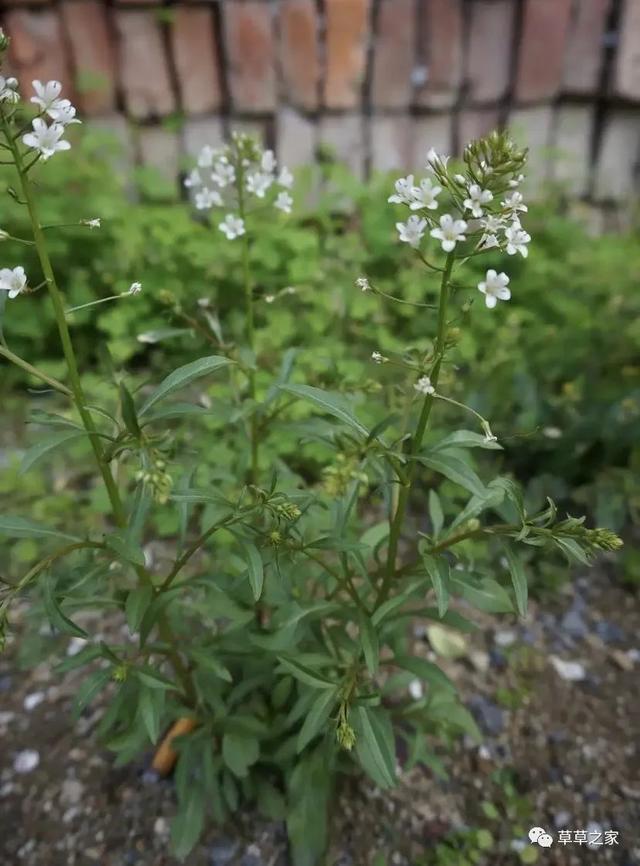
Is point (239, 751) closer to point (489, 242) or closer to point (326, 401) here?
point (326, 401)

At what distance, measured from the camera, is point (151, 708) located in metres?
1.23

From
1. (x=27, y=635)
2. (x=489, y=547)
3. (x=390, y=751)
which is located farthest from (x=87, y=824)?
(x=489, y=547)

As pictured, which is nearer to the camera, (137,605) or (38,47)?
(137,605)

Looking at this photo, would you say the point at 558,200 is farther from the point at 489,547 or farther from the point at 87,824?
the point at 87,824

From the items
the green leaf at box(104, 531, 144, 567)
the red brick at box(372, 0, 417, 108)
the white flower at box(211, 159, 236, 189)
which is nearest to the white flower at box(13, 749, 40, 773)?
the green leaf at box(104, 531, 144, 567)

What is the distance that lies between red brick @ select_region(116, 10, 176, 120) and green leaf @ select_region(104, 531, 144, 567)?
95.7 inches

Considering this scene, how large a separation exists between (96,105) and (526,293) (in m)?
1.80

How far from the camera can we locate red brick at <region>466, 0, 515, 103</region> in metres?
3.01

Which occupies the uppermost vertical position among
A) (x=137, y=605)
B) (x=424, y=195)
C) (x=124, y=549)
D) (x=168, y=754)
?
(x=424, y=195)

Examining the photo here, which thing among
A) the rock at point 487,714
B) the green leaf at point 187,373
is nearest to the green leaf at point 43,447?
the green leaf at point 187,373

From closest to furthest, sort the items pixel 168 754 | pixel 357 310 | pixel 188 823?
pixel 188 823, pixel 168 754, pixel 357 310

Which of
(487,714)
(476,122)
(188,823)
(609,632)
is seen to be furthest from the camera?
(476,122)

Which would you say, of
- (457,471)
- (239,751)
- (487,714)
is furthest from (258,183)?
(487,714)

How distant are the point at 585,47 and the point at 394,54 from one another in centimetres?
76
